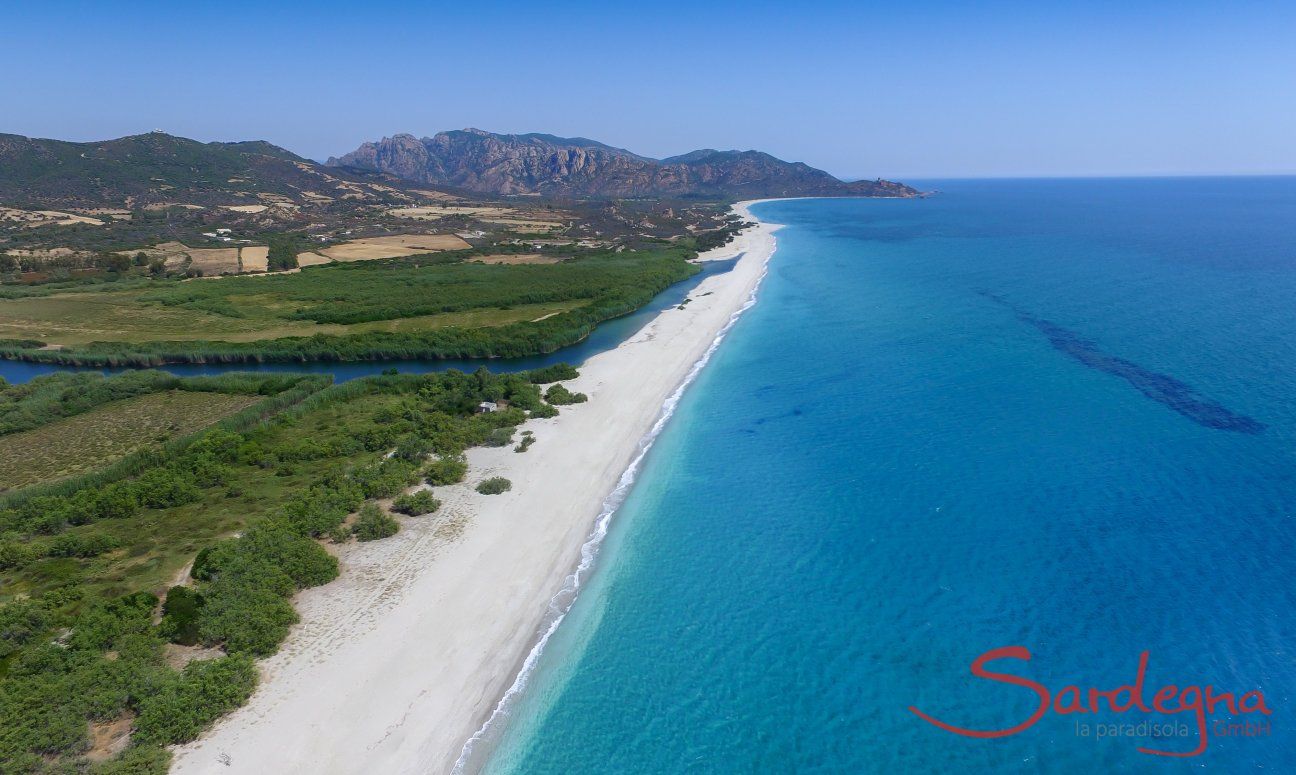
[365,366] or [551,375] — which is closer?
[551,375]

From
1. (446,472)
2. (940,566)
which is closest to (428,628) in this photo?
(446,472)

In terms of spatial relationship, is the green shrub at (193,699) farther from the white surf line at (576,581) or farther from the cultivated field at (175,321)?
the cultivated field at (175,321)

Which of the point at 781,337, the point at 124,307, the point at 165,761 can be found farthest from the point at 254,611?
the point at 124,307

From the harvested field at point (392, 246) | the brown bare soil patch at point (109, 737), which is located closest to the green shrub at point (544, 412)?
the brown bare soil patch at point (109, 737)

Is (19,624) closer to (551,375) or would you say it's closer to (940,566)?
(551,375)

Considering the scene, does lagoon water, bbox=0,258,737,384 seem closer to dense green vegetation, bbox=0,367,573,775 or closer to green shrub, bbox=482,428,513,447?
dense green vegetation, bbox=0,367,573,775

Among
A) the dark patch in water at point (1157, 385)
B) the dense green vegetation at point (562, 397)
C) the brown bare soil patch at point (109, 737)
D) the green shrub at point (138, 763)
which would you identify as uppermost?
the dark patch in water at point (1157, 385)

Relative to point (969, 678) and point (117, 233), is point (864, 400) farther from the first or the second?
point (117, 233)
